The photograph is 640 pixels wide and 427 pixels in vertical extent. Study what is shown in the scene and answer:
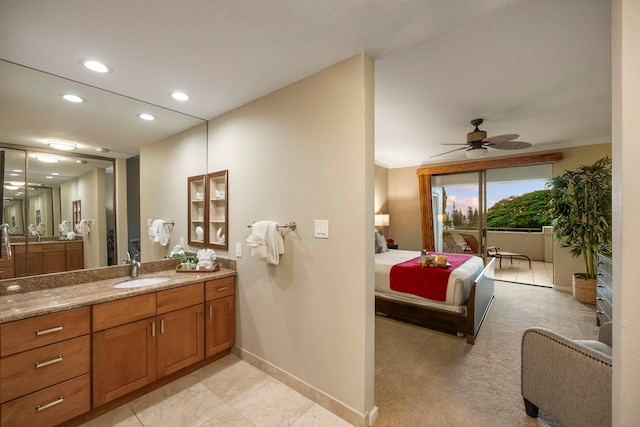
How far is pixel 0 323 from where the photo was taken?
1.37 meters

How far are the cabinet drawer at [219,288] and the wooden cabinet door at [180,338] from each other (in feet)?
0.37

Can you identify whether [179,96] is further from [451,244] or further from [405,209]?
[451,244]

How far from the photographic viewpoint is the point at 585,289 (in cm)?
394

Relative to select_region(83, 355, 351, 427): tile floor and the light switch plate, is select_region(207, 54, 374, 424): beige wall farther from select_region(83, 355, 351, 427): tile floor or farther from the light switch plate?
select_region(83, 355, 351, 427): tile floor

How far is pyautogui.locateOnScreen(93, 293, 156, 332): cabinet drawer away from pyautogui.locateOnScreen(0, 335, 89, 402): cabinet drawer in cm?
12

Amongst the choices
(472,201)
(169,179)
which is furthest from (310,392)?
(472,201)

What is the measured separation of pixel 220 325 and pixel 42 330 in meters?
1.20

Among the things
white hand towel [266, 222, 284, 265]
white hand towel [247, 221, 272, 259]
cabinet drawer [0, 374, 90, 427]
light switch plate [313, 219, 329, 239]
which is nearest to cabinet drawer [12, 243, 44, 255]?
cabinet drawer [0, 374, 90, 427]

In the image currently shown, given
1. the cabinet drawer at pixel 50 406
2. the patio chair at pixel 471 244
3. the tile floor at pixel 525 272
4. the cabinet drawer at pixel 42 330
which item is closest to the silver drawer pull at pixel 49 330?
the cabinet drawer at pixel 42 330

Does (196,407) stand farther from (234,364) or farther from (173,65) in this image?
(173,65)

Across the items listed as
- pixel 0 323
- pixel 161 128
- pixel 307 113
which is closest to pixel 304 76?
pixel 307 113

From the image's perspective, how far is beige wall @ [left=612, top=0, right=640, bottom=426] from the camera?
94 cm

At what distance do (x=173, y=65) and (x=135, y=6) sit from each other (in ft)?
1.65

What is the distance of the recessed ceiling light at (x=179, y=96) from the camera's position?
221cm
